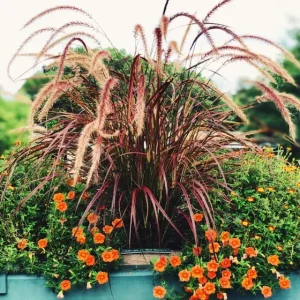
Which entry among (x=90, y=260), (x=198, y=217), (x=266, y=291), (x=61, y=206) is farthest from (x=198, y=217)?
(x=61, y=206)

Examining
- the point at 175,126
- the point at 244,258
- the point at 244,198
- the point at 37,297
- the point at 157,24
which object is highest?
the point at 157,24

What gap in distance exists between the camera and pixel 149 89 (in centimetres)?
365

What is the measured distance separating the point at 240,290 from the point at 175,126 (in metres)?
0.97

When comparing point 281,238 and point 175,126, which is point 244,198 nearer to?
point 281,238

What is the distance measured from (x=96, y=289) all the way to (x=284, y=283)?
1007 mm

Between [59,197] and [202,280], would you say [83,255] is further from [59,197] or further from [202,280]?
[202,280]

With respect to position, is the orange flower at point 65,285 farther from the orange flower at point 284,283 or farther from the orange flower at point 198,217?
the orange flower at point 284,283

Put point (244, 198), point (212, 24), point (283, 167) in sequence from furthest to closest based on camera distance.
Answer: point (283, 167) < point (244, 198) < point (212, 24)

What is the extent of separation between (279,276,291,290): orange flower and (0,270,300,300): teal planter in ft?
0.89

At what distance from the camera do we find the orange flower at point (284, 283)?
338 centimetres

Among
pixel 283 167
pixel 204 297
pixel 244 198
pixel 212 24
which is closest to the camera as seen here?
pixel 204 297

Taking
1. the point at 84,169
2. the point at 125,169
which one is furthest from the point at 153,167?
the point at 84,169

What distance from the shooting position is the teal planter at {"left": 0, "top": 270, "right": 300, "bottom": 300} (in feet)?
11.0

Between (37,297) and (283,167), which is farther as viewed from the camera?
(283,167)
